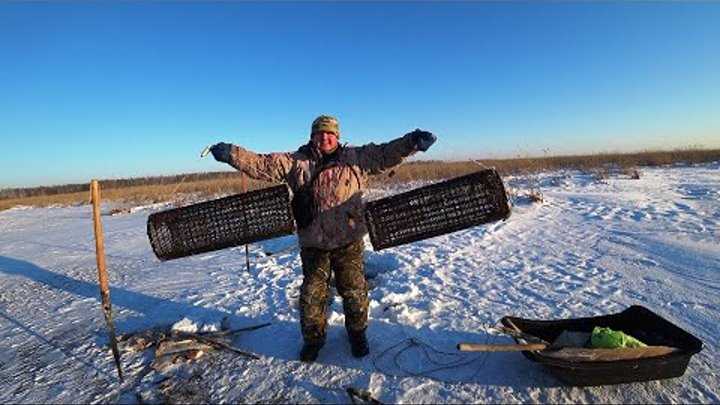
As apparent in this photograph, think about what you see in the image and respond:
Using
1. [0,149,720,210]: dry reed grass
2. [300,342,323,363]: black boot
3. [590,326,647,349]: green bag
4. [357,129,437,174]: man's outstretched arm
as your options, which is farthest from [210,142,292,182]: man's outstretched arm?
[0,149,720,210]: dry reed grass

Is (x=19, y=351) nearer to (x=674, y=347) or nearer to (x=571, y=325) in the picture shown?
(x=571, y=325)

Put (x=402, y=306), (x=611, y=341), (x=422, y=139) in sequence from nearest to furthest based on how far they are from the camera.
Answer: (x=611, y=341) → (x=422, y=139) → (x=402, y=306)

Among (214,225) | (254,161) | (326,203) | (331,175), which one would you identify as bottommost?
(214,225)

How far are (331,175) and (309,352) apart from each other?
4.69 ft

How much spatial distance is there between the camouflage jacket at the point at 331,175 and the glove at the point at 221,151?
38 millimetres

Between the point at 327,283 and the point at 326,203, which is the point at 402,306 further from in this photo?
the point at 326,203

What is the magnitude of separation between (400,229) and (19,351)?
3.86 m

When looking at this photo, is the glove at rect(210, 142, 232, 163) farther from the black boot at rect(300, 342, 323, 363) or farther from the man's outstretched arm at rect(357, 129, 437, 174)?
the black boot at rect(300, 342, 323, 363)

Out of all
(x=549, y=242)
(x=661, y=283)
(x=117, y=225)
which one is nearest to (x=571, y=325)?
(x=661, y=283)

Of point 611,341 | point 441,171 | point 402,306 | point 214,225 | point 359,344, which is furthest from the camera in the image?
point 441,171

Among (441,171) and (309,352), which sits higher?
(441,171)

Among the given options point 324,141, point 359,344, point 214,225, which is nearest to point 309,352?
point 359,344

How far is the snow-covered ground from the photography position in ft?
11.0

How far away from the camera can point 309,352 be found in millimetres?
3783
